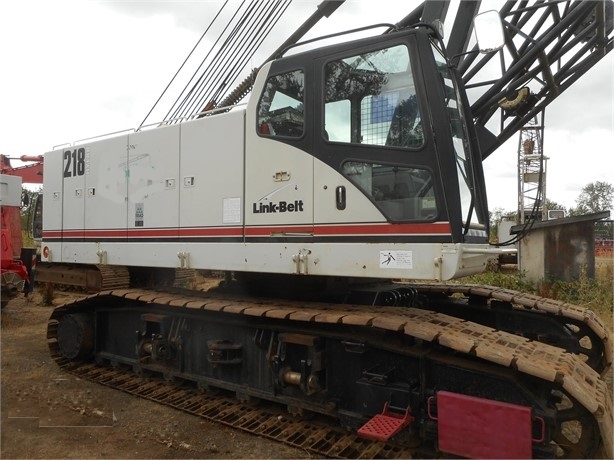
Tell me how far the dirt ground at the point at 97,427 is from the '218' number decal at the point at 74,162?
2.68 metres

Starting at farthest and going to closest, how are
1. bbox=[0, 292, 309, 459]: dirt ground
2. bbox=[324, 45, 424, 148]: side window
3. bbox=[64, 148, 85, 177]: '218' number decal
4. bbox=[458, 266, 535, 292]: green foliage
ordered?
bbox=[458, 266, 535, 292]: green foliage, bbox=[64, 148, 85, 177]: '218' number decal, bbox=[0, 292, 309, 459]: dirt ground, bbox=[324, 45, 424, 148]: side window

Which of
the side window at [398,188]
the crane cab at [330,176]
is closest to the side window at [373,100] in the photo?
the crane cab at [330,176]

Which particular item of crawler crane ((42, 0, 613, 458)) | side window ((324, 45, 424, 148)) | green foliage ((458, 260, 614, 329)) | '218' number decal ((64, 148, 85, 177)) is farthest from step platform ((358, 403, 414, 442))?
green foliage ((458, 260, 614, 329))

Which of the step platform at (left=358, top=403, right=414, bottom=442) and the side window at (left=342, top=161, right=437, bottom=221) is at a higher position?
the side window at (left=342, top=161, right=437, bottom=221)

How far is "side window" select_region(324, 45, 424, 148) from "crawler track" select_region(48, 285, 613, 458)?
1.48 m

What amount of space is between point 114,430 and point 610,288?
9303 millimetres

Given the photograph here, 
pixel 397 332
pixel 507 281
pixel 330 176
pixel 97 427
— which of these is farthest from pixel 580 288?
pixel 97 427

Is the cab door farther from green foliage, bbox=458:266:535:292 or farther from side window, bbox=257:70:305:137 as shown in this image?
green foliage, bbox=458:266:535:292

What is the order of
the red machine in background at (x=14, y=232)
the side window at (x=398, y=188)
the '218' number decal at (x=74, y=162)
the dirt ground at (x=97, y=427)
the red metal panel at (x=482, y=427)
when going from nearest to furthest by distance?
the red metal panel at (x=482, y=427) < the side window at (x=398, y=188) < the dirt ground at (x=97, y=427) < the '218' number decal at (x=74, y=162) < the red machine in background at (x=14, y=232)

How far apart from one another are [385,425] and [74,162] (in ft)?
17.5

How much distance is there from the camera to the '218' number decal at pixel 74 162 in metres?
6.52

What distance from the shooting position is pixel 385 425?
3805 mm

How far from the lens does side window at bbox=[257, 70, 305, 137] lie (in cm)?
446

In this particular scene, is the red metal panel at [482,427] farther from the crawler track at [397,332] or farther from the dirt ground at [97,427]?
the dirt ground at [97,427]
